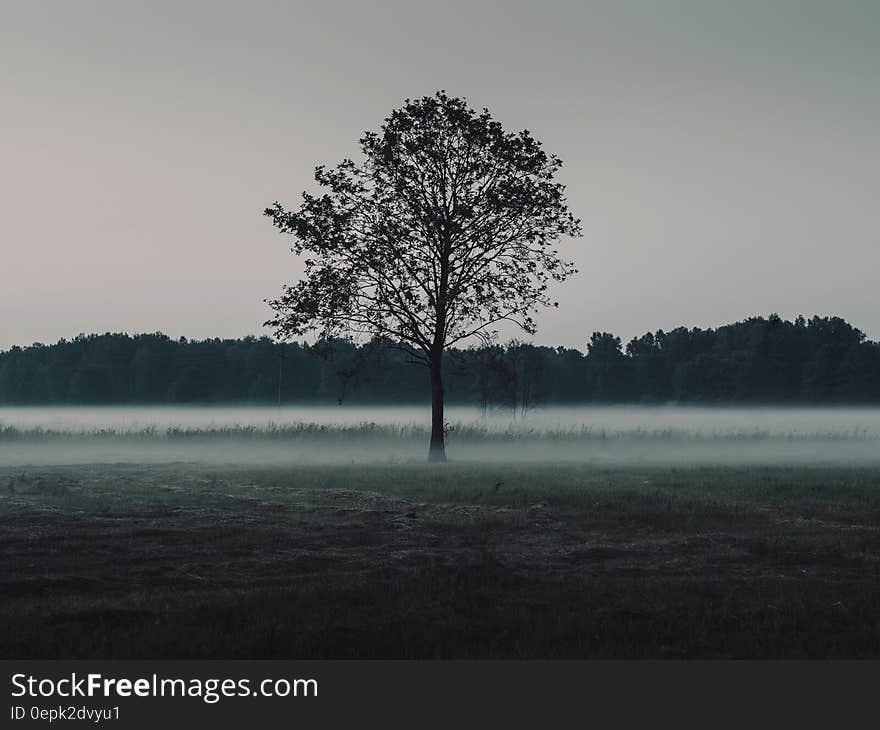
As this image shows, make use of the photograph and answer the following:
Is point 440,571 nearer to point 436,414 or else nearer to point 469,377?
point 436,414

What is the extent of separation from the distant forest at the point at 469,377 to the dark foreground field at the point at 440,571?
9968 cm

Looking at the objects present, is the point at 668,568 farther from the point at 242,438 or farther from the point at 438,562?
the point at 242,438

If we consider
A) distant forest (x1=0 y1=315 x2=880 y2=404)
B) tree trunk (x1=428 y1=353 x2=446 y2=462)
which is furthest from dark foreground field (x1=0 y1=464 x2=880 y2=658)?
distant forest (x1=0 y1=315 x2=880 y2=404)

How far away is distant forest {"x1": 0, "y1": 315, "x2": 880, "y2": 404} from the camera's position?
409 ft

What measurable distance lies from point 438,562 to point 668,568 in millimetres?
3223

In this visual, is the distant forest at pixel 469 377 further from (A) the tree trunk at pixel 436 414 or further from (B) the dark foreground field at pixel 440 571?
(B) the dark foreground field at pixel 440 571

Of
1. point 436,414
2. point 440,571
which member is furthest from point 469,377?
point 440,571

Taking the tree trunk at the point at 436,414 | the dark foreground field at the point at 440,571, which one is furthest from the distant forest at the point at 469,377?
the dark foreground field at the point at 440,571

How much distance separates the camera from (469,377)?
119 metres

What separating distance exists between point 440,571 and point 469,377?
108 metres

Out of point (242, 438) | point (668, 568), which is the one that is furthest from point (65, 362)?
point (668, 568)

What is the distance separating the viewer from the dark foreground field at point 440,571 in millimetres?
7973

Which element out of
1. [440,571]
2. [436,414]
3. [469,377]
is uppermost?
[469,377]

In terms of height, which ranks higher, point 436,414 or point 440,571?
point 436,414
